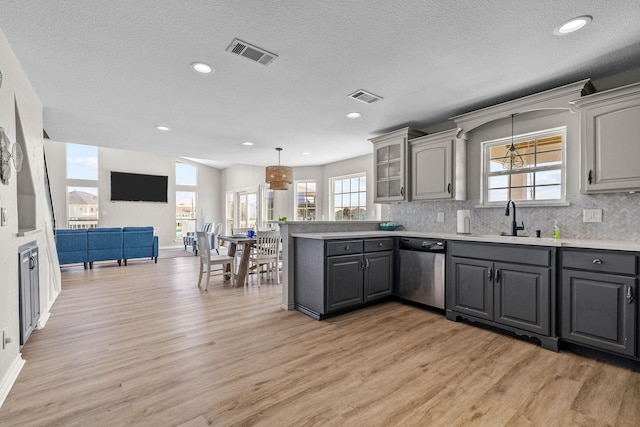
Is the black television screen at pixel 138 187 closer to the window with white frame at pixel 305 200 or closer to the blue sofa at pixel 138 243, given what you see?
the blue sofa at pixel 138 243

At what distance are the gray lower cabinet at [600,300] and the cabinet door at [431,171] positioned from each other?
1512 millimetres

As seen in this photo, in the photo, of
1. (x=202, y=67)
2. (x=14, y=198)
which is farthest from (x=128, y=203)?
(x=202, y=67)

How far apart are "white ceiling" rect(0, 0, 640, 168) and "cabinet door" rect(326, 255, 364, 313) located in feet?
5.88

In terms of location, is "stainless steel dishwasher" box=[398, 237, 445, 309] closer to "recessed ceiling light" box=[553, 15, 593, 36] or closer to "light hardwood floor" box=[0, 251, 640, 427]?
"light hardwood floor" box=[0, 251, 640, 427]

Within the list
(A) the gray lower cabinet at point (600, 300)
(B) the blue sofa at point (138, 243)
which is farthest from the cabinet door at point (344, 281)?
(B) the blue sofa at point (138, 243)

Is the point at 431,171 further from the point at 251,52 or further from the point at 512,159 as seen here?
the point at 251,52

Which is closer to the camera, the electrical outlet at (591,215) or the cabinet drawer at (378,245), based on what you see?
the electrical outlet at (591,215)

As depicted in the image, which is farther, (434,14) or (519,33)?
(519,33)

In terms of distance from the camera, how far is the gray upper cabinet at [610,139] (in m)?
2.45

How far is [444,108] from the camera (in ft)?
12.0

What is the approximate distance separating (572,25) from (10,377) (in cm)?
441

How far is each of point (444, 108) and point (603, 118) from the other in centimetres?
146

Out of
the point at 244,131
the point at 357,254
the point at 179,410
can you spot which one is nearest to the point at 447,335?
the point at 357,254

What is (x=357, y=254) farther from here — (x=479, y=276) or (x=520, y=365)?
(x=520, y=365)
